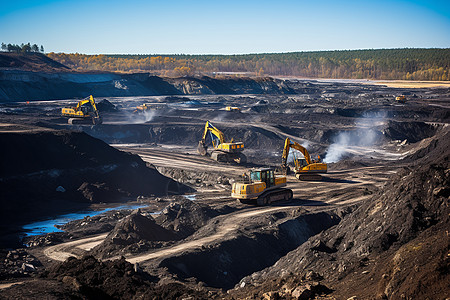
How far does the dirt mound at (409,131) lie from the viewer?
59156 mm

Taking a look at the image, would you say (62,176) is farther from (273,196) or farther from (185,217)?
(273,196)

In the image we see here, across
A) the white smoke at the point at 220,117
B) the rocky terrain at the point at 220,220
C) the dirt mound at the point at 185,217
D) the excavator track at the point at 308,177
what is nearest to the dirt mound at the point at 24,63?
the rocky terrain at the point at 220,220

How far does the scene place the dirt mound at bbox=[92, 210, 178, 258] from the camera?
2214 cm

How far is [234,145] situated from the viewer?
146ft

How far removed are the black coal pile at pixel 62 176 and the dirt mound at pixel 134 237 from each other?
864 centimetres

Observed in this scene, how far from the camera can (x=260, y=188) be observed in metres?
28.8

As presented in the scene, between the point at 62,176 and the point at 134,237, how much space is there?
14.1 metres

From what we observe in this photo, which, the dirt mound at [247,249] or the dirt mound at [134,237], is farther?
the dirt mound at [134,237]

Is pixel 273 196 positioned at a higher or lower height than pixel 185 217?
higher

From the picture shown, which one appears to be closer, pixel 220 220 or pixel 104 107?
pixel 220 220

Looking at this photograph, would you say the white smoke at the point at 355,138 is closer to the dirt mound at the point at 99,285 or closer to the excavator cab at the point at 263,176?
the excavator cab at the point at 263,176

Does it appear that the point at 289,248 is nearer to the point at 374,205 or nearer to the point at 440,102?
the point at 374,205

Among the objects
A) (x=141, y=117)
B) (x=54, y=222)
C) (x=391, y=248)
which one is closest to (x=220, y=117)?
(x=141, y=117)

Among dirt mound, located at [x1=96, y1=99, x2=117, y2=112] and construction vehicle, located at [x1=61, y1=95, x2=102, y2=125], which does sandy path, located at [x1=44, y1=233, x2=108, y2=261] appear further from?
dirt mound, located at [x1=96, y1=99, x2=117, y2=112]
